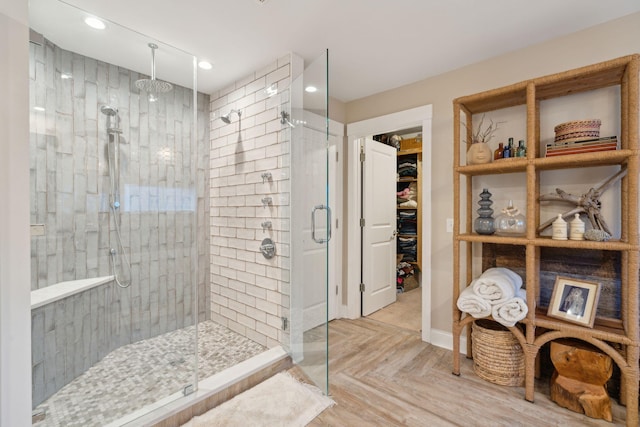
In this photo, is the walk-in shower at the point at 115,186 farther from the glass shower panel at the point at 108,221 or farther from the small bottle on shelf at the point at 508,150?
the small bottle on shelf at the point at 508,150

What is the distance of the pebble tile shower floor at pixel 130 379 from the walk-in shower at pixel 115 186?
20.6 inches

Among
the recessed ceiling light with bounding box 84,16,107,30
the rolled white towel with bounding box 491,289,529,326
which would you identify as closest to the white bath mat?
the rolled white towel with bounding box 491,289,529,326

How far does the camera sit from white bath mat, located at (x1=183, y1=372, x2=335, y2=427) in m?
1.69

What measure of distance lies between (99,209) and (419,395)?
2.54 metres

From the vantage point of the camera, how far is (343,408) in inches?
71.2

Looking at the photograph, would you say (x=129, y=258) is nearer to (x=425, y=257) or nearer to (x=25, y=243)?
(x=25, y=243)

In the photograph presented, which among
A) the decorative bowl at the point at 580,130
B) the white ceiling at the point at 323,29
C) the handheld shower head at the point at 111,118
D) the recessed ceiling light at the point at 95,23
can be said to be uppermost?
the white ceiling at the point at 323,29

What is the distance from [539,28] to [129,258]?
11.1 feet

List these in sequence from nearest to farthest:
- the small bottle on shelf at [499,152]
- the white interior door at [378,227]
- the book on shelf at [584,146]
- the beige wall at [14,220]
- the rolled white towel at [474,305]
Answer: the beige wall at [14,220] → the book on shelf at [584,146] → the rolled white towel at [474,305] → the small bottle on shelf at [499,152] → the white interior door at [378,227]

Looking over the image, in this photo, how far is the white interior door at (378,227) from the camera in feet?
11.1

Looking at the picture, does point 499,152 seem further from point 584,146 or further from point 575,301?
point 575,301

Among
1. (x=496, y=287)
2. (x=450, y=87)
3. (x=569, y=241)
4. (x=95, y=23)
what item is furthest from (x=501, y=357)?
(x=95, y=23)

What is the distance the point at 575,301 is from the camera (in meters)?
1.86

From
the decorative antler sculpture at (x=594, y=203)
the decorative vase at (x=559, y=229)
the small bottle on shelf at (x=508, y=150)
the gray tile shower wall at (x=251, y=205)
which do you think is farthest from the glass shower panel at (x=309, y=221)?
the decorative antler sculpture at (x=594, y=203)
